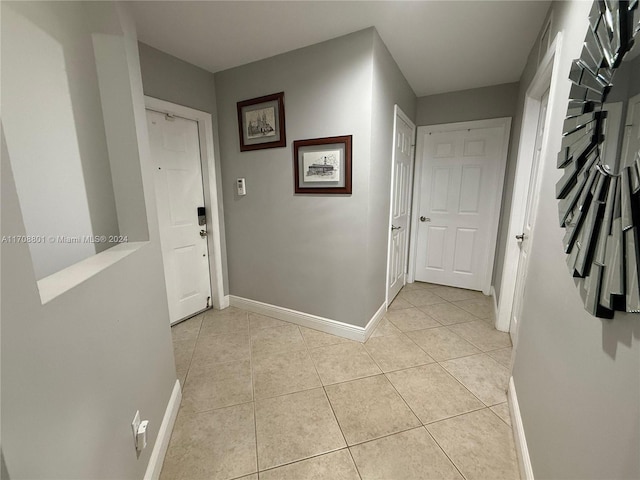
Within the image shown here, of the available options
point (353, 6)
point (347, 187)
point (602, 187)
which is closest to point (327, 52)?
point (353, 6)

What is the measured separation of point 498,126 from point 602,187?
107 inches

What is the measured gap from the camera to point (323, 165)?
7.07 ft

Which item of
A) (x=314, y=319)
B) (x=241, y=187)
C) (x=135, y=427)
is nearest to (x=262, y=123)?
(x=241, y=187)

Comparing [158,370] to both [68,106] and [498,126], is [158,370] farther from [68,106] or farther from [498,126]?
[498,126]

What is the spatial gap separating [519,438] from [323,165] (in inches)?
79.1

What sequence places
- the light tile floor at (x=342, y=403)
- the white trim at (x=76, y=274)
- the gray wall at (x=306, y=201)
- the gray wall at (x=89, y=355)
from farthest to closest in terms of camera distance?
the gray wall at (x=306, y=201) < the light tile floor at (x=342, y=403) < the white trim at (x=76, y=274) < the gray wall at (x=89, y=355)

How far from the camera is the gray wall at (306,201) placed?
6.51 ft

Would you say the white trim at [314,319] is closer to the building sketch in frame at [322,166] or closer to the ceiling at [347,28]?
the building sketch in frame at [322,166]

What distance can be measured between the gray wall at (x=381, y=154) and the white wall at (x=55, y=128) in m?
1.66

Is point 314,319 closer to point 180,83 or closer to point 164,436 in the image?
point 164,436

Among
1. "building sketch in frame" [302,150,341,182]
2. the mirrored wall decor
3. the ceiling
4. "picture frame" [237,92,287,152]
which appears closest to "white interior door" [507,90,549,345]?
the ceiling

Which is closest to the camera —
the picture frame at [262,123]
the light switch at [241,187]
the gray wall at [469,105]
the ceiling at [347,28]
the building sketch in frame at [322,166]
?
the ceiling at [347,28]

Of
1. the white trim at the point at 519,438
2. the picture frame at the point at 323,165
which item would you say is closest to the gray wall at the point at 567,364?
the white trim at the point at 519,438

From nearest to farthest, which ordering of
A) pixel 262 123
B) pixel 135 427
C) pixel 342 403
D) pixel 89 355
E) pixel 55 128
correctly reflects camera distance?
pixel 89 355 < pixel 135 427 < pixel 55 128 < pixel 342 403 < pixel 262 123
